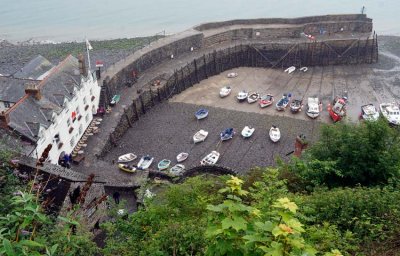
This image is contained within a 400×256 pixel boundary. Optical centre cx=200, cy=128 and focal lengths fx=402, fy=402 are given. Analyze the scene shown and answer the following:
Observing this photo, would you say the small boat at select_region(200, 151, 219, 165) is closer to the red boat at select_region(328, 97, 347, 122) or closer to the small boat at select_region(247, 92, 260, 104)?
the small boat at select_region(247, 92, 260, 104)

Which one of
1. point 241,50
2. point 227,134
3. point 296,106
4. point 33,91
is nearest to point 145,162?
point 227,134

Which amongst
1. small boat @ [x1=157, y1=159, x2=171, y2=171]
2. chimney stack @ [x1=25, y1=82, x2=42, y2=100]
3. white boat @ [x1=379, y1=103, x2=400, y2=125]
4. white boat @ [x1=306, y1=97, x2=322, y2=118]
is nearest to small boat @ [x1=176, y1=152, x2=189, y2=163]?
small boat @ [x1=157, y1=159, x2=171, y2=171]

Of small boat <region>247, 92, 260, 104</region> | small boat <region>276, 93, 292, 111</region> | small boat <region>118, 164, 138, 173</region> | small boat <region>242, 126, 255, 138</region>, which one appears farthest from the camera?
small boat <region>247, 92, 260, 104</region>

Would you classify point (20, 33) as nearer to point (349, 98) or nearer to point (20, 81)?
point (20, 81)

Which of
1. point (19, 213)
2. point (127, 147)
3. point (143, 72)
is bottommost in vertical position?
point (127, 147)

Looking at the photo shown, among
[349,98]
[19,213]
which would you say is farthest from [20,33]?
[19,213]

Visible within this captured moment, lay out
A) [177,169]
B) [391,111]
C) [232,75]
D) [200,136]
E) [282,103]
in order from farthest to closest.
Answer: [232,75]
[282,103]
[391,111]
[200,136]
[177,169]

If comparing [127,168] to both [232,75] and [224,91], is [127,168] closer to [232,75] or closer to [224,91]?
[224,91]
